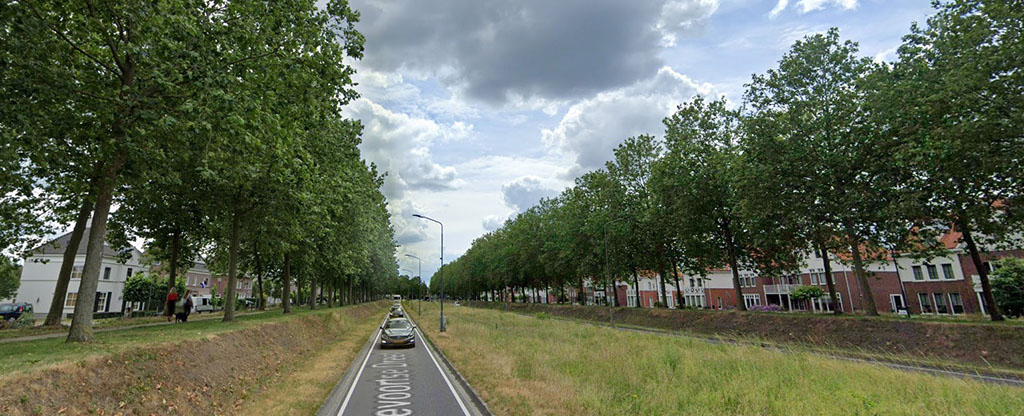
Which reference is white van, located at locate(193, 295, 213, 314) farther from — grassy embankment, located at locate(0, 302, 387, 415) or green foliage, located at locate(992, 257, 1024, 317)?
green foliage, located at locate(992, 257, 1024, 317)

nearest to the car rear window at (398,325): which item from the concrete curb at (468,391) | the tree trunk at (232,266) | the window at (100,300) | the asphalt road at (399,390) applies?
the asphalt road at (399,390)

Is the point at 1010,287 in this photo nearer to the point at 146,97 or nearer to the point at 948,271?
the point at 948,271

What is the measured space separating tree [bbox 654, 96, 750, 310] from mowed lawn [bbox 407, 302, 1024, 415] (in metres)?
15.1

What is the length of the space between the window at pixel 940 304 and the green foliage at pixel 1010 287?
11.9m

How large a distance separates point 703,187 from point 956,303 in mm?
34016

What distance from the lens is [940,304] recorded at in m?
42.8

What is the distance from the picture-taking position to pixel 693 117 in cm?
3281

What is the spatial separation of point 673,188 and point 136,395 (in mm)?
29639

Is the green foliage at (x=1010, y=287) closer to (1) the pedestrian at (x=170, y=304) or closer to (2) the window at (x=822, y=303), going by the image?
(2) the window at (x=822, y=303)

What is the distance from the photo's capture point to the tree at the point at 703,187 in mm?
28547

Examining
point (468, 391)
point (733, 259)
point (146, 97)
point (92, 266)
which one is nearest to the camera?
point (146, 97)

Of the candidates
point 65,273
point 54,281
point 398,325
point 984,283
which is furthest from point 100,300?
point 984,283

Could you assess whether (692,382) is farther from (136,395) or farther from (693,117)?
(693,117)

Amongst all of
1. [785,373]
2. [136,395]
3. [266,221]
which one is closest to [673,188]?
[785,373]
